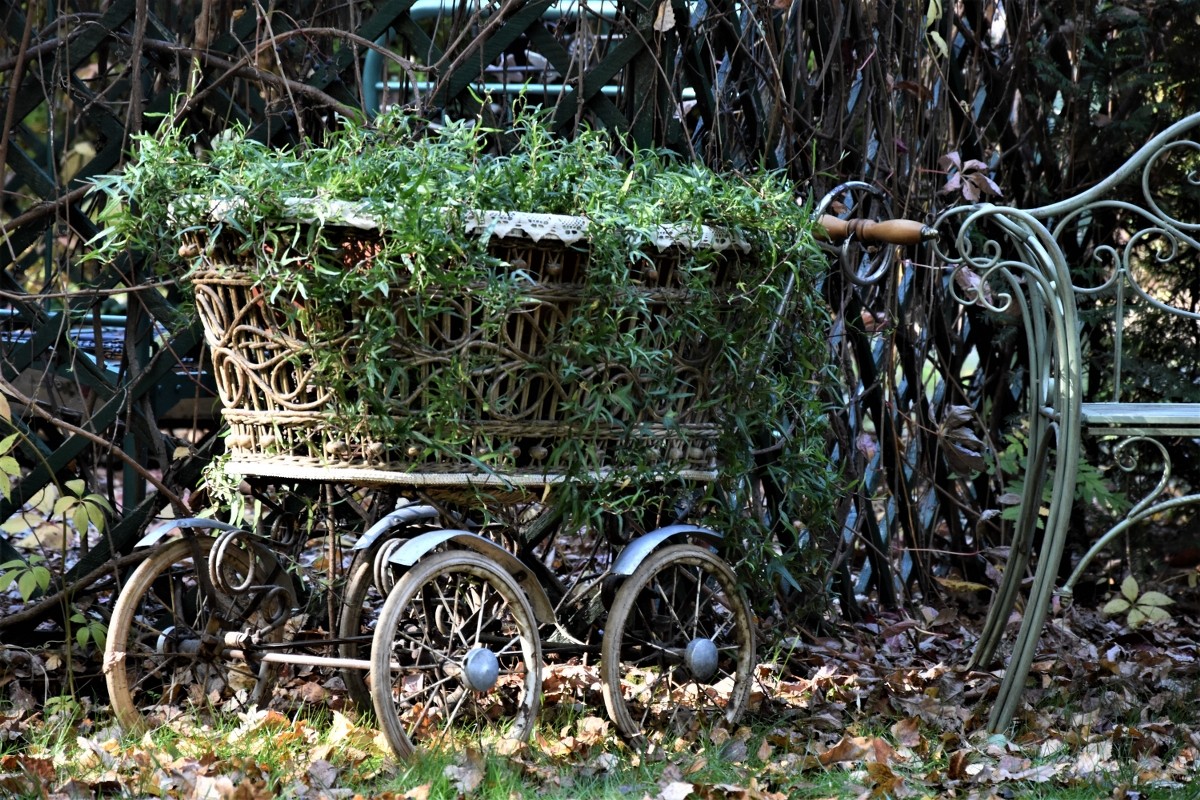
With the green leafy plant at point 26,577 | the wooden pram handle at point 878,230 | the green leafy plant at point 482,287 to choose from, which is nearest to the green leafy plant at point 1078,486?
the wooden pram handle at point 878,230

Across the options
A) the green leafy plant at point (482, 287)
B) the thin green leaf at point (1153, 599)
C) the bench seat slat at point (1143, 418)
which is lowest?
the thin green leaf at point (1153, 599)

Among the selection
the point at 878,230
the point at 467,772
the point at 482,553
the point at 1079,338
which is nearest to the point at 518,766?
the point at 467,772

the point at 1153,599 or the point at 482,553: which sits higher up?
the point at 482,553

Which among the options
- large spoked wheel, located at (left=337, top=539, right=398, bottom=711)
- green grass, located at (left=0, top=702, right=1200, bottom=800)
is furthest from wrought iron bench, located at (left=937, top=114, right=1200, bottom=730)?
large spoked wheel, located at (left=337, top=539, right=398, bottom=711)

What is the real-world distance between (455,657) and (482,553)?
198 mm

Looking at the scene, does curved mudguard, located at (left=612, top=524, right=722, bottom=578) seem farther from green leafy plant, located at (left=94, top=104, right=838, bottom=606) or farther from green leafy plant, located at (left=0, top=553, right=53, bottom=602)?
green leafy plant, located at (left=0, top=553, right=53, bottom=602)

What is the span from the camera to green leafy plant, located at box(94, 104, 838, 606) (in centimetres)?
217

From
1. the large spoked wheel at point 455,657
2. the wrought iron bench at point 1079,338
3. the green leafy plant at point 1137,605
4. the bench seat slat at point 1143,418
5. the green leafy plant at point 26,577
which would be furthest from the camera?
the green leafy plant at point 1137,605

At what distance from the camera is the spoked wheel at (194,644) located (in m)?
2.50

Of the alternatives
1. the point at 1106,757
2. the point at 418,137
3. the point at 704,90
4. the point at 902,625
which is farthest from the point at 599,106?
the point at 1106,757

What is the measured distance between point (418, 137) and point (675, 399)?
1186 mm

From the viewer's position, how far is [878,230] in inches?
105

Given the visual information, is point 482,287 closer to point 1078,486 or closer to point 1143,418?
point 1143,418

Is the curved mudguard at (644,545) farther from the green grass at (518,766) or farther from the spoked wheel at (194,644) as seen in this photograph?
the spoked wheel at (194,644)
